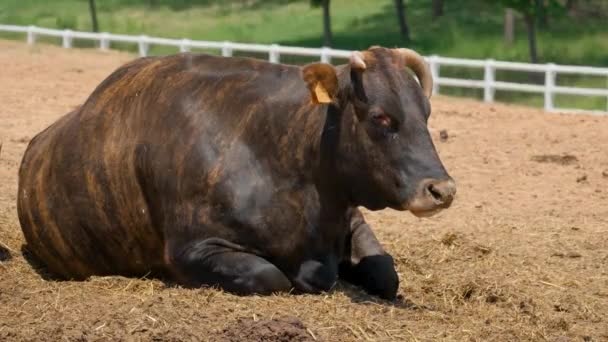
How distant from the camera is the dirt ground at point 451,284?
6695 mm

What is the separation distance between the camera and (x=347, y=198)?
24.9 ft

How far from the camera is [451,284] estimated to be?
8250 mm

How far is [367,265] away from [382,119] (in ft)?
3.64

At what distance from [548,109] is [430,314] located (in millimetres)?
13441

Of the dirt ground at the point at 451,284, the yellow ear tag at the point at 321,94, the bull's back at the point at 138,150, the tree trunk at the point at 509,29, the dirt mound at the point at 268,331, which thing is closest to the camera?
the dirt mound at the point at 268,331

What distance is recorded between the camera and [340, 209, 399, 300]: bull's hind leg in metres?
7.85

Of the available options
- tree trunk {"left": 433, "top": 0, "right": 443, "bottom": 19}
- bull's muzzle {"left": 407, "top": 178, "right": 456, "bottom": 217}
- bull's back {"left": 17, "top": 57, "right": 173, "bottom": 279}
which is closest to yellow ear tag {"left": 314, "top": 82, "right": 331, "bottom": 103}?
bull's muzzle {"left": 407, "top": 178, "right": 456, "bottom": 217}

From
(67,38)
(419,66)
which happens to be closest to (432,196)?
(419,66)

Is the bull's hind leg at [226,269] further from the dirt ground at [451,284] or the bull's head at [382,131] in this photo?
the bull's head at [382,131]

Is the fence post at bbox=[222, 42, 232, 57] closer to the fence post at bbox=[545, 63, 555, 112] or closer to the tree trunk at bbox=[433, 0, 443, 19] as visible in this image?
the fence post at bbox=[545, 63, 555, 112]

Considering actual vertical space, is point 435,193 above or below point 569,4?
above

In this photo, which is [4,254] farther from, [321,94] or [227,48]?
[227,48]

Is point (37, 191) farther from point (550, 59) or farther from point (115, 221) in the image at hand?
point (550, 59)

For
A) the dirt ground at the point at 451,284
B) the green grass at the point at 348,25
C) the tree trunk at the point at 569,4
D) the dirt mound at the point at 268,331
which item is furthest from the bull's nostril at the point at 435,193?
the tree trunk at the point at 569,4
